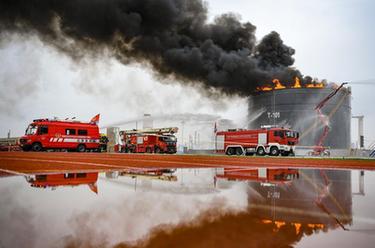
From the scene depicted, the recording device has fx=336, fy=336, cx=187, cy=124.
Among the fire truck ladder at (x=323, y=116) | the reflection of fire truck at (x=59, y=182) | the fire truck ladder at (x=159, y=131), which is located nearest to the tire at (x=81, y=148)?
the fire truck ladder at (x=159, y=131)

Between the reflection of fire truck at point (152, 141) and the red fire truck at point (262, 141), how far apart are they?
5.32 metres

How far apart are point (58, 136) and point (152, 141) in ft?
31.0

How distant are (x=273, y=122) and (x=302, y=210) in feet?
113

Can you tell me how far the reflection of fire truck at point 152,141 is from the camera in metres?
31.8

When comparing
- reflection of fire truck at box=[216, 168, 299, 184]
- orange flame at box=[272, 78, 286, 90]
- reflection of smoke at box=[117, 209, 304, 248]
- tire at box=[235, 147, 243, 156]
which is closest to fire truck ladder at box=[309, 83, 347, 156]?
orange flame at box=[272, 78, 286, 90]

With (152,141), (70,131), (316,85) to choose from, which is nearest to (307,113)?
(316,85)

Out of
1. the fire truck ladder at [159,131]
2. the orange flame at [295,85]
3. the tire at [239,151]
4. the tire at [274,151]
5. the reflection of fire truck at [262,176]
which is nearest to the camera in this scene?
the reflection of fire truck at [262,176]

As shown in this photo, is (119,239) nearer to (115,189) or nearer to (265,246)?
(265,246)

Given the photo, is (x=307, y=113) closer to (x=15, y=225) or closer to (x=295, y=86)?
(x=295, y=86)

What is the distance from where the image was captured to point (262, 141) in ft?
89.1

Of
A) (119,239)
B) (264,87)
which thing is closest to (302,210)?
(119,239)

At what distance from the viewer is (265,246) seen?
1.68 m

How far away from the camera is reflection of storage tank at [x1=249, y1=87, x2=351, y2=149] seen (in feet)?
117

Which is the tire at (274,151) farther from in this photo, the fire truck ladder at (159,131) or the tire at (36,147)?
the tire at (36,147)
